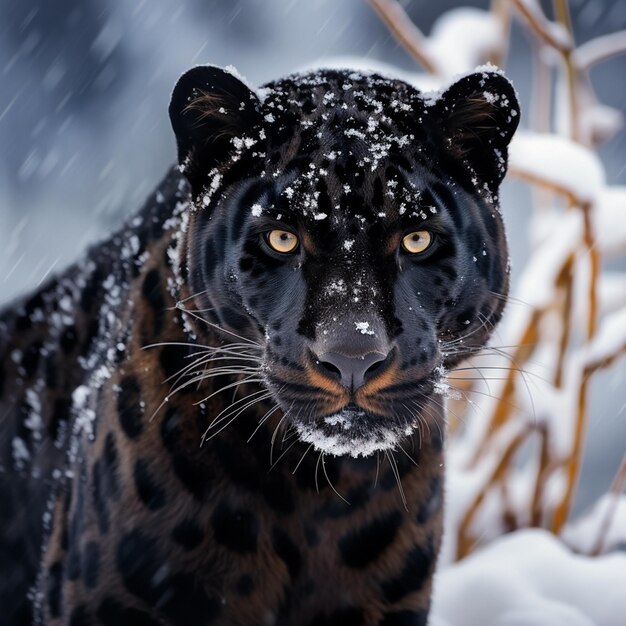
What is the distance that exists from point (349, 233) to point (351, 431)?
14.3 inches

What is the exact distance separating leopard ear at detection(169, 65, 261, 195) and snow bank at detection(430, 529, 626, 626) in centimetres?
160

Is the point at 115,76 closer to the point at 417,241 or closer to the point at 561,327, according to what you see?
the point at 561,327

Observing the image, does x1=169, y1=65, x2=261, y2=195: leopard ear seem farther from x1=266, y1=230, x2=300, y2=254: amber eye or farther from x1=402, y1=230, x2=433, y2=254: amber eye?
x1=402, y1=230, x2=433, y2=254: amber eye

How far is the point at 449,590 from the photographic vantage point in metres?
3.12

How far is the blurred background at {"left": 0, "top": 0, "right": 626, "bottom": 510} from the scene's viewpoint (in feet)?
24.1

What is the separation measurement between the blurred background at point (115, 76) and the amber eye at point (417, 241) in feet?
17.4

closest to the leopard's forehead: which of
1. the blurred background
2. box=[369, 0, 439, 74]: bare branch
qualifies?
box=[369, 0, 439, 74]: bare branch

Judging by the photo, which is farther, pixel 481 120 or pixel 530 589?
pixel 530 589

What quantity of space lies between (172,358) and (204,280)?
0.20 metres


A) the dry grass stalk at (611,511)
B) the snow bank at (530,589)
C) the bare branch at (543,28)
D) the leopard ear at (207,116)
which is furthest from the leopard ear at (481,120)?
the dry grass stalk at (611,511)

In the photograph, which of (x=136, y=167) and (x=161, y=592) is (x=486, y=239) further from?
(x=136, y=167)

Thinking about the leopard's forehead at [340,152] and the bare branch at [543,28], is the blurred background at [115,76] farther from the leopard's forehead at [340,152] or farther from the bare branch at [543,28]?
the leopard's forehead at [340,152]

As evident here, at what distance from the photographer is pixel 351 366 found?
1692 millimetres

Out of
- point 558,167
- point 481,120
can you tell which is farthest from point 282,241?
point 558,167
